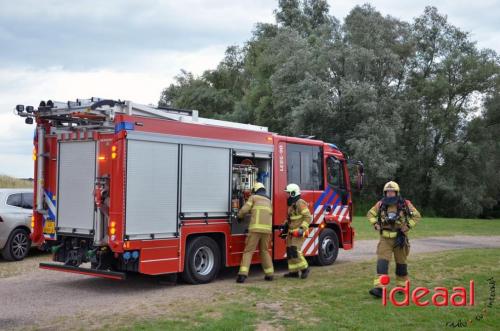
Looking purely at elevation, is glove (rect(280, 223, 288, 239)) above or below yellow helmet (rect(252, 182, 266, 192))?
below

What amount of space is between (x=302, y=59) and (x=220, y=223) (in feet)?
91.1

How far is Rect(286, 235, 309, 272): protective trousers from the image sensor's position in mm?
10711

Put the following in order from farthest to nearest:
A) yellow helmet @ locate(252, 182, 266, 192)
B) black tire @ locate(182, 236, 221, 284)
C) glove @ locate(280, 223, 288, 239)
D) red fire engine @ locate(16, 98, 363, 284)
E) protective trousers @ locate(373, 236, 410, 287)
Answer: glove @ locate(280, 223, 288, 239) < yellow helmet @ locate(252, 182, 266, 192) < black tire @ locate(182, 236, 221, 284) < red fire engine @ locate(16, 98, 363, 284) < protective trousers @ locate(373, 236, 410, 287)

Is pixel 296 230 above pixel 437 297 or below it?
above

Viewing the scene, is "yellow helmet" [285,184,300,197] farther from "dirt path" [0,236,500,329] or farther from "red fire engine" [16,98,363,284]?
"dirt path" [0,236,500,329]

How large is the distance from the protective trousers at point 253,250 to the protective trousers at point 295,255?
40 cm

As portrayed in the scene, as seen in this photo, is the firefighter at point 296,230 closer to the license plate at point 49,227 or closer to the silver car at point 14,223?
the license plate at point 49,227

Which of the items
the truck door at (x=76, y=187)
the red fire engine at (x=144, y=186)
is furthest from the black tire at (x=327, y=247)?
the truck door at (x=76, y=187)

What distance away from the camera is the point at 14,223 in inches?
497

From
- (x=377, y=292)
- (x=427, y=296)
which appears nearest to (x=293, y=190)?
(x=377, y=292)

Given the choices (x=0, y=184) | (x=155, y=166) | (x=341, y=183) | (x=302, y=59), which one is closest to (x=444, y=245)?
(x=341, y=183)

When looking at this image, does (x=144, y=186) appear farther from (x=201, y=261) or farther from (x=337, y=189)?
(x=337, y=189)

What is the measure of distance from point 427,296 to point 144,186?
4.53m

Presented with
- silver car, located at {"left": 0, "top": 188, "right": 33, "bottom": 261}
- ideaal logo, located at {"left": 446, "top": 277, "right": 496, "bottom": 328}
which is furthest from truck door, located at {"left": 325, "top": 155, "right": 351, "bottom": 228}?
silver car, located at {"left": 0, "top": 188, "right": 33, "bottom": 261}
